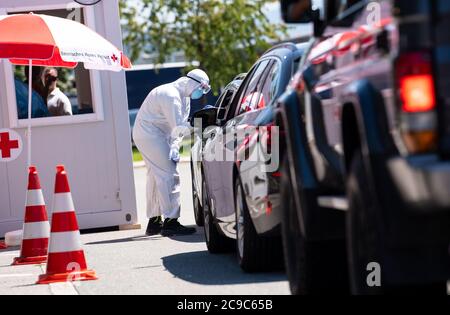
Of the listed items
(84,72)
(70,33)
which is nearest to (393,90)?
(70,33)

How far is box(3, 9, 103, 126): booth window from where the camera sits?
584 inches

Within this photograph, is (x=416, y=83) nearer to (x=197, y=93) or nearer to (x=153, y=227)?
(x=197, y=93)

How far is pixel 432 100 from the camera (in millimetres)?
4805

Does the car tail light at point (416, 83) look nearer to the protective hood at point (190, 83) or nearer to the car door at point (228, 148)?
the car door at point (228, 148)

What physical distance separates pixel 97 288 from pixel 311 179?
9.41 feet

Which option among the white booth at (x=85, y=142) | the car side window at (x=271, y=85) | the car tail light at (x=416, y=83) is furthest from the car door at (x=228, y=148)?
the car tail light at (x=416, y=83)

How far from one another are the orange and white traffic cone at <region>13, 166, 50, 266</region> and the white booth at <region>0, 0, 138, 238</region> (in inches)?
133

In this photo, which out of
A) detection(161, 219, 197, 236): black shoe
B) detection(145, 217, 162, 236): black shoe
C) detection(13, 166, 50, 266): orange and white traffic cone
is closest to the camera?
detection(13, 166, 50, 266): orange and white traffic cone

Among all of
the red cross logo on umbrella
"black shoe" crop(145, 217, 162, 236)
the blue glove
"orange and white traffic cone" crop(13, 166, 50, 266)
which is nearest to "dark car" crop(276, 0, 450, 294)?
"orange and white traffic cone" crop(13, 166, 50, 266)

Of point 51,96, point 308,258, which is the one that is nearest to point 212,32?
point 51,96

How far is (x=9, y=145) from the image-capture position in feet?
48.0

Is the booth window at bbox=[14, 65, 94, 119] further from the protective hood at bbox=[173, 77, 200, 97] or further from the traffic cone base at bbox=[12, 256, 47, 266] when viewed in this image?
the traffic cone base at bbox=[12, 256, 47, 266]

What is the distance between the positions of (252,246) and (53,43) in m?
4.47
